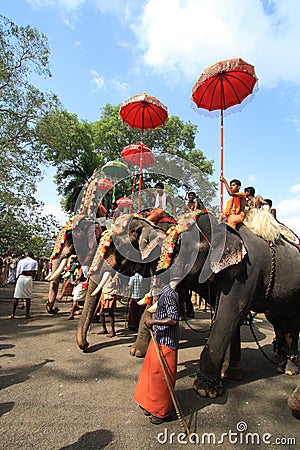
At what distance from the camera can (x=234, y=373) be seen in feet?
16.2

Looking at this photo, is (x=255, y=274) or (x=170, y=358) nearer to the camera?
(x=170, y=358)

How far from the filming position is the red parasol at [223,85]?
5.48 m

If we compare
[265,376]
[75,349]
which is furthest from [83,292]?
[265,376]

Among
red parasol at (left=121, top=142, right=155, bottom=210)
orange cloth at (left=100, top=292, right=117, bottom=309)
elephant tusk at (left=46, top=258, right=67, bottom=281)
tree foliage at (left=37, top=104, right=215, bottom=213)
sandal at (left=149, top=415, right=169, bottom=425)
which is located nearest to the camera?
sandal at (left=149, top=415, right=169, bottom=425)

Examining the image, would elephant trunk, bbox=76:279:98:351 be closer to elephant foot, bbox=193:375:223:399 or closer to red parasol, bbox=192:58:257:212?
elephant foot, bbox=193:375:223:399

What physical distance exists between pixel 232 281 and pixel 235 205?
4.87 feet

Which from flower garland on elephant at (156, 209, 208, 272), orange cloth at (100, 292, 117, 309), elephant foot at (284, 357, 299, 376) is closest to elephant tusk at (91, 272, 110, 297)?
orange cloth at (100, 292, 117, 309)

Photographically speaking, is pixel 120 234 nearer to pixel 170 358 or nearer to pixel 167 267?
pixel 167 267

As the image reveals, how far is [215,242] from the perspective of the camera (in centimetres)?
483

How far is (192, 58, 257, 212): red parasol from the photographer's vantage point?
18.0 ft

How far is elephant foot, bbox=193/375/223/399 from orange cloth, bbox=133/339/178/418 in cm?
83

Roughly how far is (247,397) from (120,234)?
354 cm

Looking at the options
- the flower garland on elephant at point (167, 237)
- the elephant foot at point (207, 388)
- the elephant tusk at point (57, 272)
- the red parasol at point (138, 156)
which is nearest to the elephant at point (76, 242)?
the elephant tusk at point (57, 272)

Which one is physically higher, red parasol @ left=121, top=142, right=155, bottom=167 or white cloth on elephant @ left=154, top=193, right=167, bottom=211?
red parasol @ left=121, top=142, right=155, bottom=167
